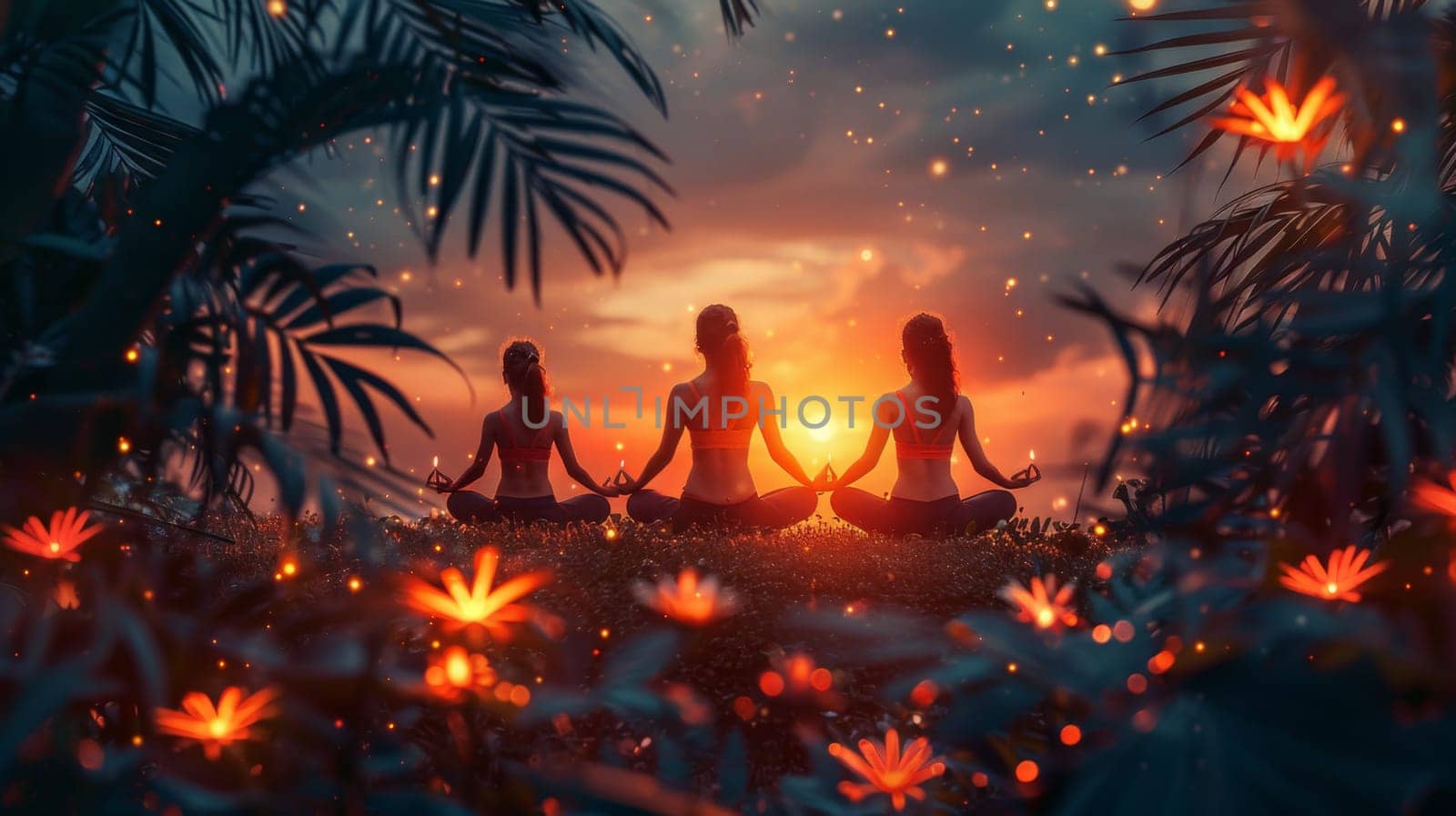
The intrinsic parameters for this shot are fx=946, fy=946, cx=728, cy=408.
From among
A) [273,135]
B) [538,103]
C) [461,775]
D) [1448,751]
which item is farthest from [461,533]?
[1448,751]

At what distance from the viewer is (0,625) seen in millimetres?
907

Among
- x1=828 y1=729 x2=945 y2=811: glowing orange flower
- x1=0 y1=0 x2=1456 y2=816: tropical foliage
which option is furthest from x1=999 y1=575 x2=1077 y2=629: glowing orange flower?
x1=828 y1=729 x2=945 y2=811: glowing orange flower

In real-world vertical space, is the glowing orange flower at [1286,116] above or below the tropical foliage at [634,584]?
above

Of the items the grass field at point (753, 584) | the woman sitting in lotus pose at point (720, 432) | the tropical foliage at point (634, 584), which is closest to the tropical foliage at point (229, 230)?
the tropical foliage at point (634, 584)

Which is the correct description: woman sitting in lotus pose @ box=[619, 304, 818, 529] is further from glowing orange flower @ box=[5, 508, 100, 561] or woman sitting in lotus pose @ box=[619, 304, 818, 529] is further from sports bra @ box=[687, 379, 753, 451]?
glowing orange flower @ box=[5, 508, 100, 561]

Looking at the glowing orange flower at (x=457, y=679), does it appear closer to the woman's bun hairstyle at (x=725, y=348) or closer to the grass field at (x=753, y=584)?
the grass field at (x=753, y=584)

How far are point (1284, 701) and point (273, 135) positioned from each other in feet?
3.90

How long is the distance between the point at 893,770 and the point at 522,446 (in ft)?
21.6

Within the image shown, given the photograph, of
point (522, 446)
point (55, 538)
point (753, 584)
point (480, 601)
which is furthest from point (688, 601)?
point (522, 446)

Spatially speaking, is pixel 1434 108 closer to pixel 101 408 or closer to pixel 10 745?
pixel 10 745

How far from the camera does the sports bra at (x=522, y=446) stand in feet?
23.8

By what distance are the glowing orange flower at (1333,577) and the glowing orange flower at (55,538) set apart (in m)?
1.33

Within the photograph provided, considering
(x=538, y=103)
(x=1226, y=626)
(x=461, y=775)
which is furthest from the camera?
(x=538, y=103)

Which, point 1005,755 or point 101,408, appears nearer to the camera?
point 1005,755
